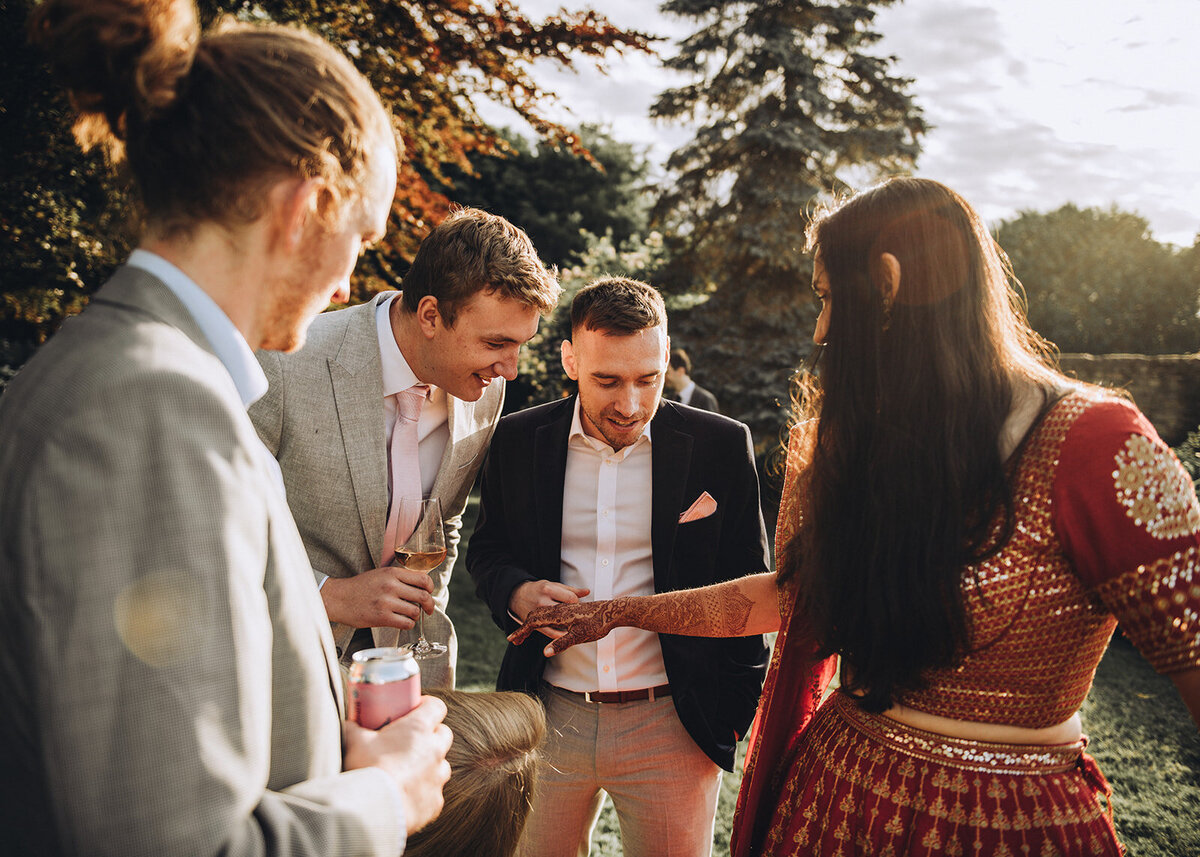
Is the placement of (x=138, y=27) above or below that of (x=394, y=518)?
above

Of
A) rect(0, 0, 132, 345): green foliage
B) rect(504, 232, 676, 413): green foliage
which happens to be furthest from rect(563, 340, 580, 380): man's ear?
rect(504, 232, 676, 413): green foliage

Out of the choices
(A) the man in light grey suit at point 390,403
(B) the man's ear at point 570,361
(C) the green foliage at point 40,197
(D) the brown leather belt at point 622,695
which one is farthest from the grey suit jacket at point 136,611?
(C) the green foliage at point 40,197

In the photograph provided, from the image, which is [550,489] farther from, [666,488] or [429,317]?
[429,317]

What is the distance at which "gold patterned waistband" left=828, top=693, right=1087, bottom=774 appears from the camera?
1630 millimetres

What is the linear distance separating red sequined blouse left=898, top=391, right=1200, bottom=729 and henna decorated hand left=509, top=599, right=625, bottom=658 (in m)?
0.90

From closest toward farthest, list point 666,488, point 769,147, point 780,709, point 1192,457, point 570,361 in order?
point 780,709
point 666,488
point 570,361
point 1192,457
point 769,147

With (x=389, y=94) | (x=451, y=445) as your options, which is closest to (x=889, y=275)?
(x=451, y=445)

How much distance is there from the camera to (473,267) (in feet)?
8.69

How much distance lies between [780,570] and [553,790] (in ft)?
4.28

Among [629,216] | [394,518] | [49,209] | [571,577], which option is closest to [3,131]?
[49,209]

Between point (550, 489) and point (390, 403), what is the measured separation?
2.18 feet

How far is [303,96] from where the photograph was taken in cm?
112

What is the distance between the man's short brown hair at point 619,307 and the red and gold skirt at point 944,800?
4.99 feet

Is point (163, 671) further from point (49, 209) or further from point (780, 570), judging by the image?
point (49, 209)
